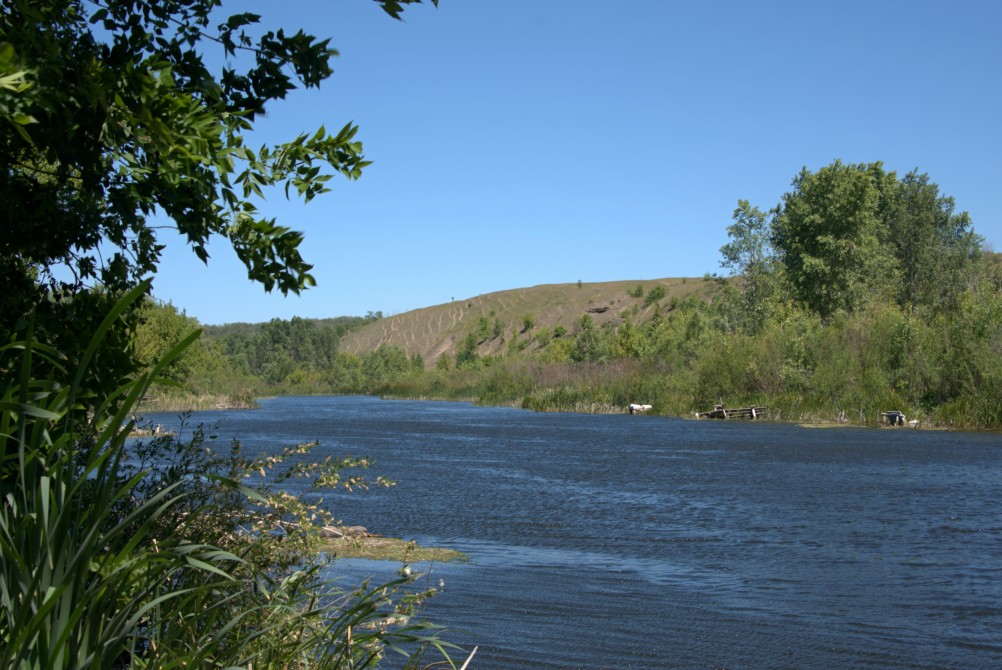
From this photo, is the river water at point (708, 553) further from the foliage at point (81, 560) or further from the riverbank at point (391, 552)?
the foliage at point (81, 560)

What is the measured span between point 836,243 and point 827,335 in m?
16.2

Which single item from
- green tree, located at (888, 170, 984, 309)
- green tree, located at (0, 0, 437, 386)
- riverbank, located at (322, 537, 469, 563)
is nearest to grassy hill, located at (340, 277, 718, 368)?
green tree, located at (888, 170, 984, 309)

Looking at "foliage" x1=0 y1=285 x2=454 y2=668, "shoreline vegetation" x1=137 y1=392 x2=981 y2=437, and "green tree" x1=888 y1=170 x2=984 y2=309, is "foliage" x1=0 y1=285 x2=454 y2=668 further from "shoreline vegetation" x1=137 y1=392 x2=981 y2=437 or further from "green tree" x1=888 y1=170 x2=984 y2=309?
"green tree" x1=888 y1=170 x2=984 y2=309

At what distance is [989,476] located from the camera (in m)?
22.9

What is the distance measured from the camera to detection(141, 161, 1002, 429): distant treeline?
138 feet

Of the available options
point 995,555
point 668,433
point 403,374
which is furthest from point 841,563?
point 403,374

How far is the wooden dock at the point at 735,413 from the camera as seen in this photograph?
4919cm

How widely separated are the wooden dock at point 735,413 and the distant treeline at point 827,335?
102cm

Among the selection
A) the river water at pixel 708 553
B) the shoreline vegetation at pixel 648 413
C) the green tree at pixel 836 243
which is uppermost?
the green tree at pixel 836 243

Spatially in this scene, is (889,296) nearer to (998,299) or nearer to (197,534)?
(998,299)

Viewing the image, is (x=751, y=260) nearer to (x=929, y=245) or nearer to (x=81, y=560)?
(x=929, y=245)

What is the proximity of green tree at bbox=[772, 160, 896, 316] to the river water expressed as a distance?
34.1 meters

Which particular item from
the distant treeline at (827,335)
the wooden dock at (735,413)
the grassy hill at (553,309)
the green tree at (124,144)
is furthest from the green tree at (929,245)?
the green tree at (124,144)

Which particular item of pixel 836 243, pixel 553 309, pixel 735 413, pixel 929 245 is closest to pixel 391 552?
pixel 735 413
